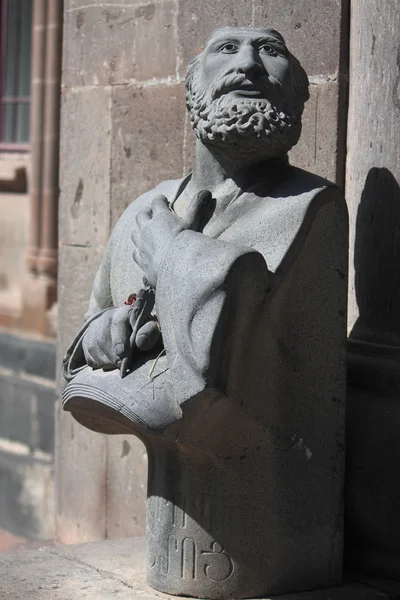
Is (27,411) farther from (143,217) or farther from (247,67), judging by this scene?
(247,67)

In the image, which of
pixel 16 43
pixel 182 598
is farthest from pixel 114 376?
pixel 16 43

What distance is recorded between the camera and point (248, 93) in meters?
3.67

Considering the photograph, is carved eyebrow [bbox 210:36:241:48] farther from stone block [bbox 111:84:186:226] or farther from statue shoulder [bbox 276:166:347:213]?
stone block [bbox 111:84:186:226]

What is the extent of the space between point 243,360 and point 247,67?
0.80 m

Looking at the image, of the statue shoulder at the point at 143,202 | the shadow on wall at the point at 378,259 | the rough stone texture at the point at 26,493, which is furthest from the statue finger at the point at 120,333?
the rough stone texture at the point at 26,493

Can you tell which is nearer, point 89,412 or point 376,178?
point 89,412

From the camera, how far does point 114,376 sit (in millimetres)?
3697

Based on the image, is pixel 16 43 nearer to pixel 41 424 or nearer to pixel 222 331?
pixel 41 424

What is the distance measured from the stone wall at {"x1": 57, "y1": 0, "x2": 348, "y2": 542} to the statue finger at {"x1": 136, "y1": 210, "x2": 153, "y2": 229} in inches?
46.0

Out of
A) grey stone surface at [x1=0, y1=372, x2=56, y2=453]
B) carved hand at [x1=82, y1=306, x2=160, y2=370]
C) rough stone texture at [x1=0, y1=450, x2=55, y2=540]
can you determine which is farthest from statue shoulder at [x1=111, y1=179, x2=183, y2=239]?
grey stone surface at [x1=0, y1=372, x2=56, y2=453]

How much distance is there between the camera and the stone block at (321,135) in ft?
14.9

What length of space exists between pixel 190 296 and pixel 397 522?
1051mm

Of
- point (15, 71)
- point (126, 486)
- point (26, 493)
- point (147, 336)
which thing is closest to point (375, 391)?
point (147, 336)

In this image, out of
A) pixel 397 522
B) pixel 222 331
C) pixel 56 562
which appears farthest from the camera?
pixel 56 562
